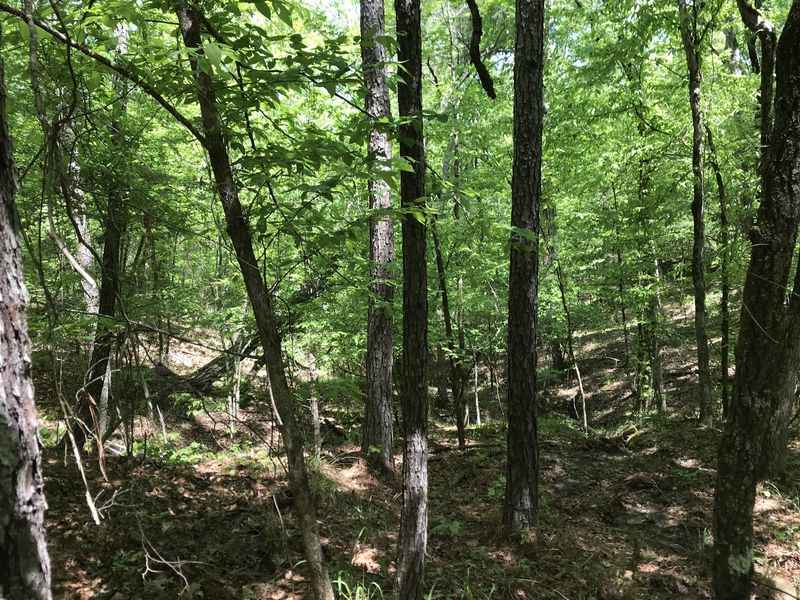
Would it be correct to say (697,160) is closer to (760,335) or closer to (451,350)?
(451,350)

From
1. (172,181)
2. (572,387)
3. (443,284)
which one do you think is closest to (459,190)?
(172,181)

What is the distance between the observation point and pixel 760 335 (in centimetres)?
356

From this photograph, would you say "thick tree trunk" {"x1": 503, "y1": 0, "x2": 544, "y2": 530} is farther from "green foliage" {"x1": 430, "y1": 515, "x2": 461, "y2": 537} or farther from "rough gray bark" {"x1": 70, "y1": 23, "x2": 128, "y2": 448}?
"rough gray bark" {"x1": 70, "y1": 23, "x2": 128, "y2": 448}

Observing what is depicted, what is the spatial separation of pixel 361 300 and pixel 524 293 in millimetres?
3163

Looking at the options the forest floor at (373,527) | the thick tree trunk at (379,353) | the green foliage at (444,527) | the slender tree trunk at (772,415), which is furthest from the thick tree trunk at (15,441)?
the slender tree trunk at (772,415)

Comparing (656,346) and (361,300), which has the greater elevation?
(361,300)

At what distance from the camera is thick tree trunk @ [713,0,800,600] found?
3428 mm

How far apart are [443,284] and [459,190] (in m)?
5.82

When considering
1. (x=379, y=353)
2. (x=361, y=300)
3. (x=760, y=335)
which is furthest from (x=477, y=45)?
(x=361, y=300)

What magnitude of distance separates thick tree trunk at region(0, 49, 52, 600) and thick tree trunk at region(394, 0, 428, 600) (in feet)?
7.96

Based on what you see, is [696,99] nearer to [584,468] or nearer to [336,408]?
[584,468]

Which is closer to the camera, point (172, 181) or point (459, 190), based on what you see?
point (459, 190)

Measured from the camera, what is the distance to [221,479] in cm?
567

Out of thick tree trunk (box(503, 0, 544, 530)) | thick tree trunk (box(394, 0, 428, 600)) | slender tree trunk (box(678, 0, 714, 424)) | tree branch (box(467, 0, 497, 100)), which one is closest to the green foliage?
→ thick tree trunk (box(503, 0, 544, 530))
